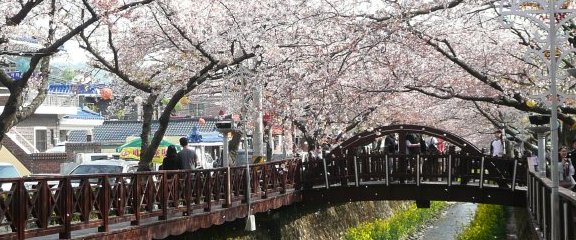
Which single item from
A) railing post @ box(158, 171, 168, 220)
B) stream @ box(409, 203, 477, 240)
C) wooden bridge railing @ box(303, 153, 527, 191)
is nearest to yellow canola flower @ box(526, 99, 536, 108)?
wooden bridge railing @ box(303, 153, 527, 191)

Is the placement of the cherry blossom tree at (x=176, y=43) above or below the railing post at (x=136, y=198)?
above

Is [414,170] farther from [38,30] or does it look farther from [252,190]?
[38,30]

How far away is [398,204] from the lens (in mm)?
43906

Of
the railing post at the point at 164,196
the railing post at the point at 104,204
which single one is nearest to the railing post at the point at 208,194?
the railing post at the point at 164,196

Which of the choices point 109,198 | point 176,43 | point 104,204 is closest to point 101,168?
point 176,43

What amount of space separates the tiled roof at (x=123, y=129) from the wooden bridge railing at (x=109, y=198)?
30.3 metres

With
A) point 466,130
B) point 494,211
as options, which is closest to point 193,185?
point 494,211

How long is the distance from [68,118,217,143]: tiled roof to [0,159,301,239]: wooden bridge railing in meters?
30.3

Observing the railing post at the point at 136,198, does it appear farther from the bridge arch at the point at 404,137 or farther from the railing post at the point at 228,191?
the bridge arch at the point at 404,137

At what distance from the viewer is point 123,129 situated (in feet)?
174

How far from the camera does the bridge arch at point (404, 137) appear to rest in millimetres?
22688

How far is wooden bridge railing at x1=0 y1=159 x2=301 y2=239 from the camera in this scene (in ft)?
36.6

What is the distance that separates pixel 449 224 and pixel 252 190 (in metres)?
24.4

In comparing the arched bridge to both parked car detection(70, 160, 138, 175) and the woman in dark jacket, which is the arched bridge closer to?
the woman in dark jacket
